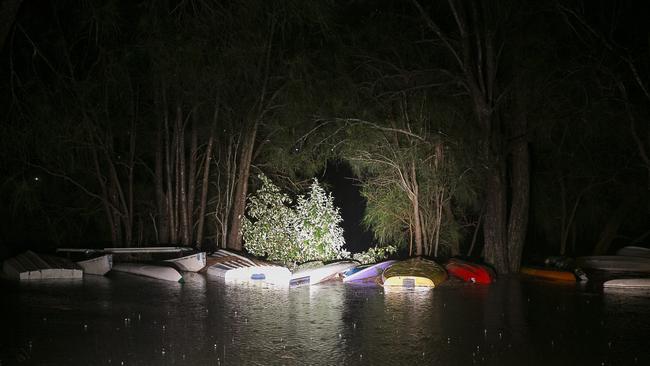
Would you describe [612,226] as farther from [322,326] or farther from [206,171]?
[322,326]

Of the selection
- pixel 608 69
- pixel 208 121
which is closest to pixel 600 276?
pixel 608 69

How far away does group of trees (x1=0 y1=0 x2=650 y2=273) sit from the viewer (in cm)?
1348

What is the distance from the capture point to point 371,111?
1454 cm

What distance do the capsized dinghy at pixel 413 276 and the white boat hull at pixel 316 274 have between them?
53.0 inches

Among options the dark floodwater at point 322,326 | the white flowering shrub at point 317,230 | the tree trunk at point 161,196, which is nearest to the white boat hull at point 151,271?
the dark floodwater at point 322,326

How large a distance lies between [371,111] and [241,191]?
4.48 metres

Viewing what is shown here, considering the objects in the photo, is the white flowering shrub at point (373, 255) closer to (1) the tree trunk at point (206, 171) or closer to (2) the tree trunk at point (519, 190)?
(2) the tree trunk at point (519, 190)

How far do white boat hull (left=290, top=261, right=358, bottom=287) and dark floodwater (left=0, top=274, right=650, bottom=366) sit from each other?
727 mm

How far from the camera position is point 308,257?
634 inches

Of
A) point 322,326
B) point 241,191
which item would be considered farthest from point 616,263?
point 322,326

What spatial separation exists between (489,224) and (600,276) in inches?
110

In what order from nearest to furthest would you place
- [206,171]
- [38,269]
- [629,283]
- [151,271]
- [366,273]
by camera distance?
[629,283], [366,273], [38,269], [151,271], [206,171]

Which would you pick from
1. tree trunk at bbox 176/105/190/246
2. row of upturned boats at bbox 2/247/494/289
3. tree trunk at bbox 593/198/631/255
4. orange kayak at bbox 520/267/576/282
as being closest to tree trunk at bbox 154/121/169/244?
tree trunk at bbox 176/105/190/246

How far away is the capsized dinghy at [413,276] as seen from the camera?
476 inches
